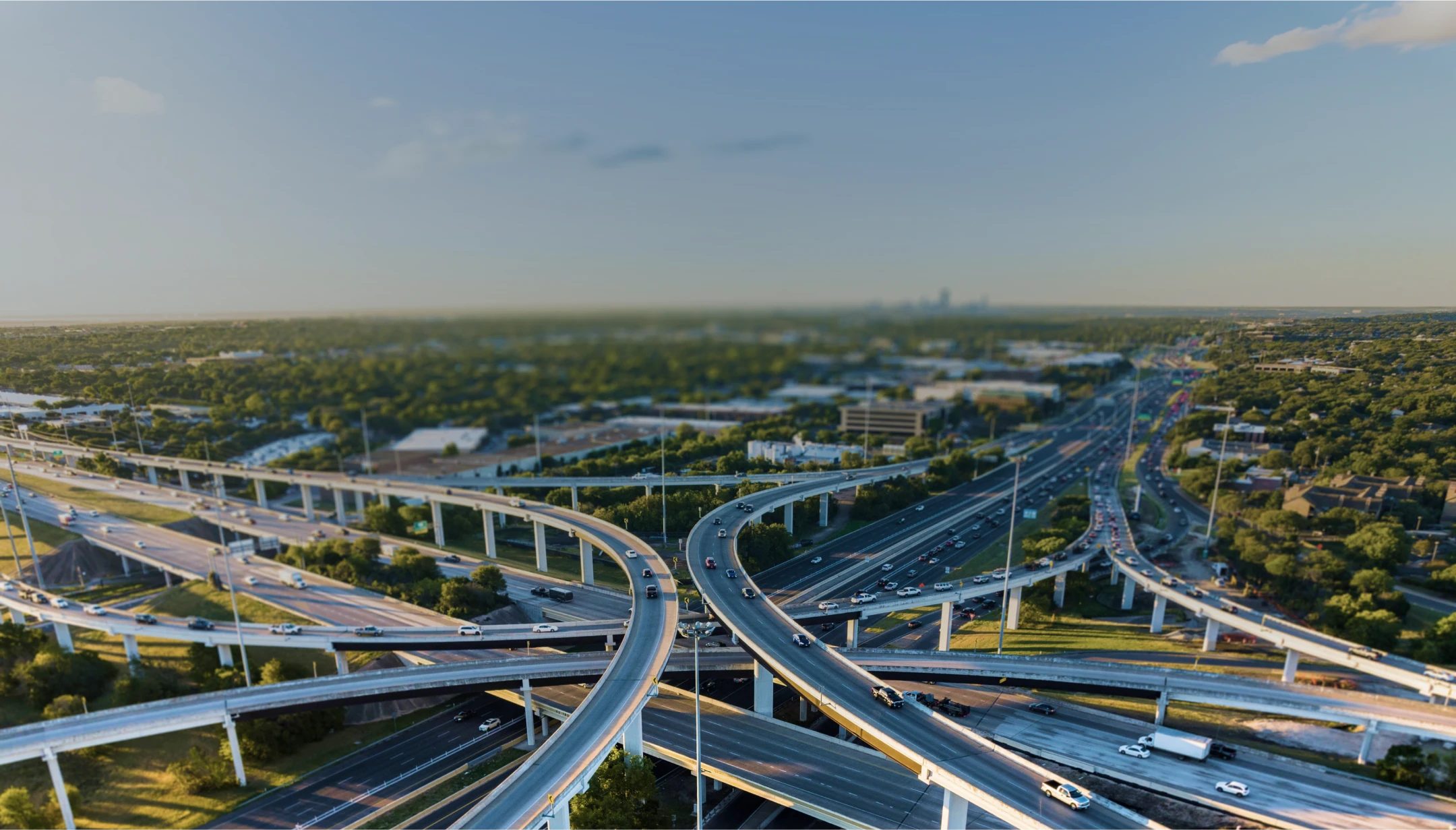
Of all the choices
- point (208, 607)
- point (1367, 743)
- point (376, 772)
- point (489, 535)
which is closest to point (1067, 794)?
point (1367, 743)

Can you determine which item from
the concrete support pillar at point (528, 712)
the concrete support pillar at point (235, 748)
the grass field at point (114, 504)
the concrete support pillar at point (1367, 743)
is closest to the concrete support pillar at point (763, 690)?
the concrete support pillar at point (528, 712)

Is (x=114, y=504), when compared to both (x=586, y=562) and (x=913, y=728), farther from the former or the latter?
(x=913, y=728)

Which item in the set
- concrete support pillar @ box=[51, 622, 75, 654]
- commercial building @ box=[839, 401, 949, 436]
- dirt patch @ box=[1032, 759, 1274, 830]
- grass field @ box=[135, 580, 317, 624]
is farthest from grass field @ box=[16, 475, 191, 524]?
commercial building @ box=[839, 401, 949, 436]

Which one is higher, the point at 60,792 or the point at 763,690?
the point at 763,690

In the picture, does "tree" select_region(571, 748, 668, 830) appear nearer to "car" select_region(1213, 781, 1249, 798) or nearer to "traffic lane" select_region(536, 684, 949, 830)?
"traffic lane" select_region(536, 684, 949, 830)

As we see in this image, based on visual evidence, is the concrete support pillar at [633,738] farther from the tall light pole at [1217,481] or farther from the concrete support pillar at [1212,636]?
the tall light pole at [1217,481]
